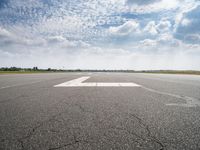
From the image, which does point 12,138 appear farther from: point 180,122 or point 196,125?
point 196,125

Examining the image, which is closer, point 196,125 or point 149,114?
point 196,125

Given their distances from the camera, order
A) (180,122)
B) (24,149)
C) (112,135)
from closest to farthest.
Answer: (24,149)
(112,135)
(180,122)

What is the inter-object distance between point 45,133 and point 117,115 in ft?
4.48

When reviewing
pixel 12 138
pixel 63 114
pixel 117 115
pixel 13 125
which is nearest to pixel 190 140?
pixel 117 115

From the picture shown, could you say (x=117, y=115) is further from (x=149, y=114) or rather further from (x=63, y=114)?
(x=63, y=114)

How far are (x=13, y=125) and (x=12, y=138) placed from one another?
1.59 feet

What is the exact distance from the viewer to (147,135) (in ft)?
5.99

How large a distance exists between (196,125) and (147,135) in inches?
39.5

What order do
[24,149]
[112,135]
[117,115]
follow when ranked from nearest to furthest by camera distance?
1. [24,149]
2. [112,135]
3. [117,115]

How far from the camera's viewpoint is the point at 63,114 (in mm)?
2686

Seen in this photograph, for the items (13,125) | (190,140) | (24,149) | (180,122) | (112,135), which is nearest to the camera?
(24,149)

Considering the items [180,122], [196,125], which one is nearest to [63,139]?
[180,122]

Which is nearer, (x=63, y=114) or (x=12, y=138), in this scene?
(x=12, y=138)

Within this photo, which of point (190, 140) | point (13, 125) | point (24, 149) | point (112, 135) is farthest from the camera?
point (13, 125)
